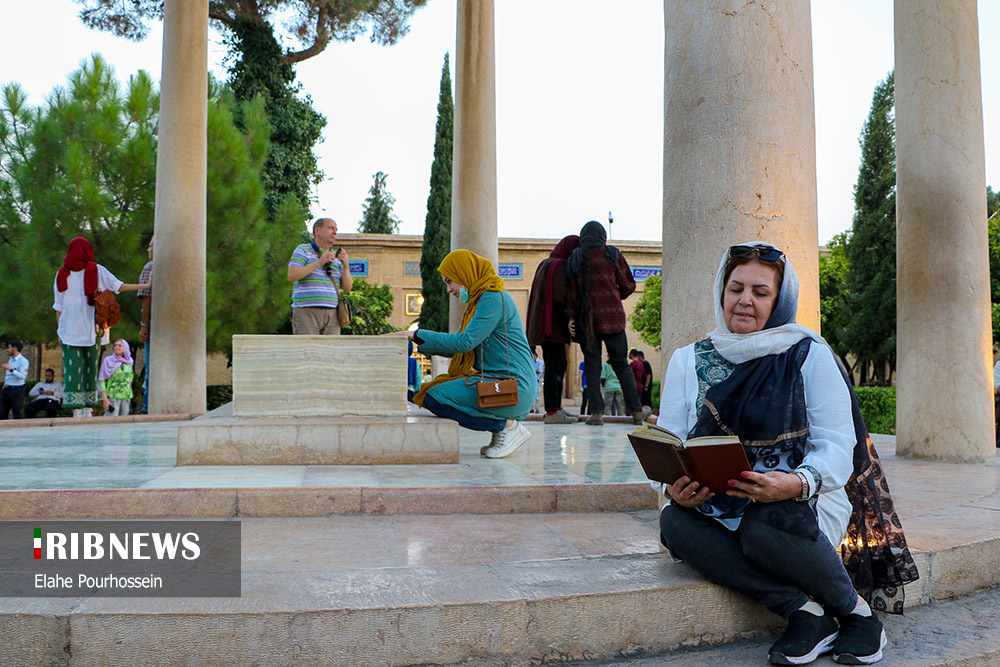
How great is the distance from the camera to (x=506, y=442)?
19.9 ft

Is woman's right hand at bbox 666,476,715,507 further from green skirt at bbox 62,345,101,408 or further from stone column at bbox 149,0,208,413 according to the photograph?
stone column at bbox 149,0,208,413

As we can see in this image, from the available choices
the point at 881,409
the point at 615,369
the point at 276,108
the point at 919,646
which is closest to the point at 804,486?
the point at 919,646

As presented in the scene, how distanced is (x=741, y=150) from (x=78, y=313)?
26.5 ft

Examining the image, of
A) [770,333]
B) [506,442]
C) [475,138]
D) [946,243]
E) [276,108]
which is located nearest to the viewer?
[770,333]

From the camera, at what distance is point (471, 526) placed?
13.1 feet

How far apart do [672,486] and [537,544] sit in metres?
0.95

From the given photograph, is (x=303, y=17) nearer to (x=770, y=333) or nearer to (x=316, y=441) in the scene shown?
(x=316, y=441)

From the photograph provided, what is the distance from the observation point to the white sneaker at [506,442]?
5.98 meters

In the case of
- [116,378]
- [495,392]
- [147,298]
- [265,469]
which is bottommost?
[265,469]

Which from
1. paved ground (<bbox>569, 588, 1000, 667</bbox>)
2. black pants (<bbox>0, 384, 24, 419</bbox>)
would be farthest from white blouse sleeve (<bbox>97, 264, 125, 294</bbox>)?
paved ground (<bbox>569, 588, 1000, 667</bbox>)

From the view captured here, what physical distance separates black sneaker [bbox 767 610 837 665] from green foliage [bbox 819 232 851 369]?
28969 millimetres

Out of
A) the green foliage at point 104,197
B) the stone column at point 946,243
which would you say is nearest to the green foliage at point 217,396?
the green foliage at point 104,197

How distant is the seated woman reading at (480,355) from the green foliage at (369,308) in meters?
19.4

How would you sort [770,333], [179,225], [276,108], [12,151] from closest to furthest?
[770,333] < [179,225] < [12,151] < [276,108]
